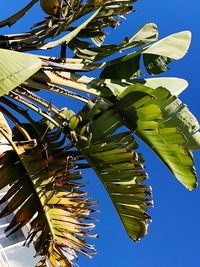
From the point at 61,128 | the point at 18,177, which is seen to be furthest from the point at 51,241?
the point at 61,128

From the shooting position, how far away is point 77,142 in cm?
369

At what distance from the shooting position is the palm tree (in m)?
3.63

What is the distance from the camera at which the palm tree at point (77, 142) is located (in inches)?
143

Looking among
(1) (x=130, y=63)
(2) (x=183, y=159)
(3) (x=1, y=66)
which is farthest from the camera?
(1) (x=130, y=63)

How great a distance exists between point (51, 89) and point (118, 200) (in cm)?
104

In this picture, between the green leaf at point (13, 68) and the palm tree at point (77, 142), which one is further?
the palm tree at point (77, 142)

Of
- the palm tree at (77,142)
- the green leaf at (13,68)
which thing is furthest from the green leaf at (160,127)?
the green leaf at (13,68)

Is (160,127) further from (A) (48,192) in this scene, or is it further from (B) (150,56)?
(B) (150,56)

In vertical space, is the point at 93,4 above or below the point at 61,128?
above

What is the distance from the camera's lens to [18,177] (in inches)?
153

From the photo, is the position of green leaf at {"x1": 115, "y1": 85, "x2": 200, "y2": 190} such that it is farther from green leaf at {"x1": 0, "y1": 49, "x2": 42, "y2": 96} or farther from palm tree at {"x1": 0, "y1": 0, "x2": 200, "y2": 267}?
green leaf at {"x1": 0, "y1": 49, "x2": 42, "y2": 96}

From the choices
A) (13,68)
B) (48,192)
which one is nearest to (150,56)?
(48,192)

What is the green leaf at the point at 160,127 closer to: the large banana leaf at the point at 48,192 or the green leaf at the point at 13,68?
the large banana leaf at the point at 48,192

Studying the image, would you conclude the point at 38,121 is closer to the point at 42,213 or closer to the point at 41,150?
the point at 41,150
